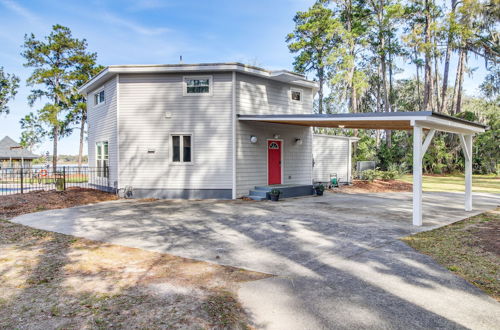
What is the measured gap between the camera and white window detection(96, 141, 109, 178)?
1258 cm

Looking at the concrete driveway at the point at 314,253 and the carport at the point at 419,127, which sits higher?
the carport at the point at 419,127

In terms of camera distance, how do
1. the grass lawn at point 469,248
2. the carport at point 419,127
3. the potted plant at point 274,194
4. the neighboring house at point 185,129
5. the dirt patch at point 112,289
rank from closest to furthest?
the dirt patch at point 112,289, the grass lawn at point 469,248, the carport at point 419,127, the potted plant at point 274,194, the neighboring house at point 185,129

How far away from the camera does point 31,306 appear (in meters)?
2.97

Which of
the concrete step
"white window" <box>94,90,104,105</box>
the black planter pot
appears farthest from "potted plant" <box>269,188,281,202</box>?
"white window" <box>94,90,104,105</box>

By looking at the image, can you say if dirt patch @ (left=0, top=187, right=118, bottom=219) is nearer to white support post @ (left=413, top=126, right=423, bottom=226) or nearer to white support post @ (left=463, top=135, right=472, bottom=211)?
white support post @ (left=413, top=126, right=423, bottom=226)

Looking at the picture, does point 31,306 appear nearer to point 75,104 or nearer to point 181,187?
point 181,187

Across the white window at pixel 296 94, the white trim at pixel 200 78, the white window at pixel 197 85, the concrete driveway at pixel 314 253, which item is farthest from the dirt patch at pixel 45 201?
the white window at pixel 296 94

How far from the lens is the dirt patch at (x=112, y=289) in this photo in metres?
2.72

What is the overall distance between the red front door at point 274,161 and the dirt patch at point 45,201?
5951mm

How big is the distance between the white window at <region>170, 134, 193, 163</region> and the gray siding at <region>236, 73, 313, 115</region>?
2197mm

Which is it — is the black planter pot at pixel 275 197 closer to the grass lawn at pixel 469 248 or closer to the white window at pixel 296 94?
→ the white window at pixel 296 94

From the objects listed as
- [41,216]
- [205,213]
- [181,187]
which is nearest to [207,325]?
[205,213]

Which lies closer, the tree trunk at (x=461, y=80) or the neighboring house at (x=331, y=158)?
the neighboring house at (x=331, y=158)

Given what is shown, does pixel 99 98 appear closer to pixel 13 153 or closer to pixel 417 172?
pixel 417 172
